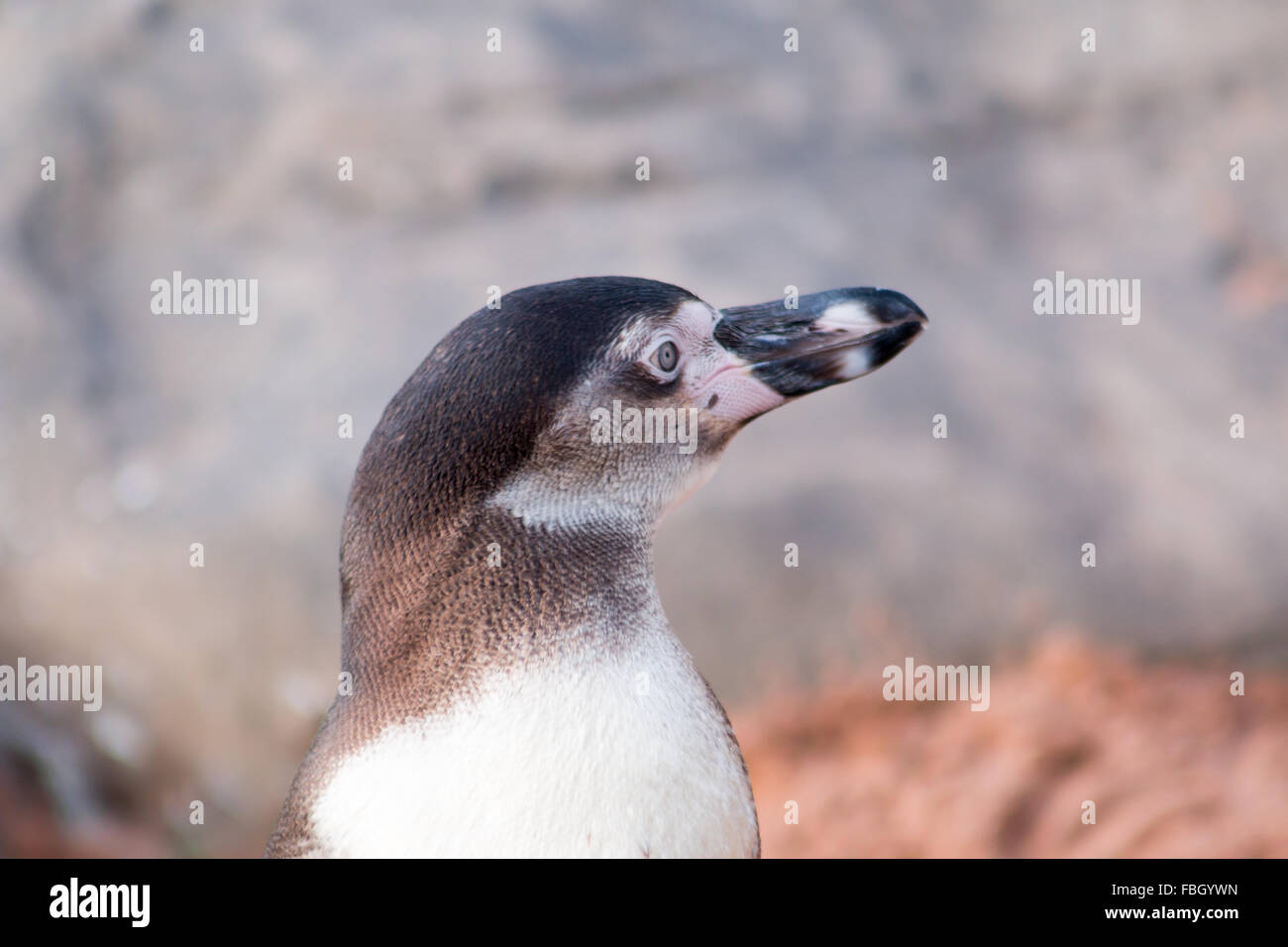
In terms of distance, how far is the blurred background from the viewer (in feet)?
12.6

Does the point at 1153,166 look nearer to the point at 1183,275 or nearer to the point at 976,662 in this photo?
the point at 1183,275

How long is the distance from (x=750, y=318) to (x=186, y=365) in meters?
3.32

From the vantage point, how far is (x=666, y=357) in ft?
5.75

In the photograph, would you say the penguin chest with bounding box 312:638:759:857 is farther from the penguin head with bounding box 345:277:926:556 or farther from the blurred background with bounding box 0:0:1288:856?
the blurred background with bounding box 0:0:1288:856

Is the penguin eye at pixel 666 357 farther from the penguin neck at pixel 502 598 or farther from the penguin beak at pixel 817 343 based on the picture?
the penguin neck at pixel 502 598

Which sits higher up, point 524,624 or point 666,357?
point 666,357

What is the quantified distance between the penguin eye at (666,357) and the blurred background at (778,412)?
223 cm

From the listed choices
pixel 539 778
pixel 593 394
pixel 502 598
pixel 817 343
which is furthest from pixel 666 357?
pixel 539 778

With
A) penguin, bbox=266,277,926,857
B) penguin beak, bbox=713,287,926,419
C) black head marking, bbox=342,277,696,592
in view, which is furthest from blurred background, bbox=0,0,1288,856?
black head marking, bbox=342,277,696,592

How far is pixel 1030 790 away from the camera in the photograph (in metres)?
3.55

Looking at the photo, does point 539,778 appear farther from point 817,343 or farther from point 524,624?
point 817,343

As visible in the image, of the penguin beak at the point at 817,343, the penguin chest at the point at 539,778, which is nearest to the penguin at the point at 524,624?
the penguin chest at the point at 539,778

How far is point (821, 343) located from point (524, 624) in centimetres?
65

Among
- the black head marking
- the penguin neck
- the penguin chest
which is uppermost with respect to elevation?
the black head marking
